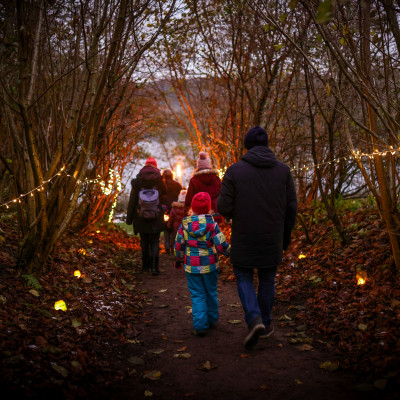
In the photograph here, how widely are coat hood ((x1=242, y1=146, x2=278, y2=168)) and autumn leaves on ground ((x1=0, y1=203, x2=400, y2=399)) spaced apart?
1919mm

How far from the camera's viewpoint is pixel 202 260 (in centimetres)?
448

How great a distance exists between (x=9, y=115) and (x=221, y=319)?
387cm

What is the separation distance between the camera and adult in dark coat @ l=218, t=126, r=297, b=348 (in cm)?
389

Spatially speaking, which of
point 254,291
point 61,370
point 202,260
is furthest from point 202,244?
point 61,370

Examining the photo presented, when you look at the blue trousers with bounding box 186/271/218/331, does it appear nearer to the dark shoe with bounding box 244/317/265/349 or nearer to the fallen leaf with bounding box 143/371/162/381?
the dark shoe with bounding box 244/317/265/349

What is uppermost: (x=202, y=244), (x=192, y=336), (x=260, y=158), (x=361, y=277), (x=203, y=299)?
(x=260, y=158)

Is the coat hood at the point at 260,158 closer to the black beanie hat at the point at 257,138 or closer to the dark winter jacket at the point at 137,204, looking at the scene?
the black beanie hat at the point at 257,138

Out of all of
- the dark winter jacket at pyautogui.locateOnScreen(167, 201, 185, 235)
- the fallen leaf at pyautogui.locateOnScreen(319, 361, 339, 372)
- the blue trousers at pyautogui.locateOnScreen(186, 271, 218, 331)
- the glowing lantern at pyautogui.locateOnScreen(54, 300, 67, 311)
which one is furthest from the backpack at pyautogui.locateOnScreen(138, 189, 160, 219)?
the fallen leaf at pyautogui.locateOnScreen(319, 361, 339, 372)

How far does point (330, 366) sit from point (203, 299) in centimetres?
163

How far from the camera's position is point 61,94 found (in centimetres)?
592

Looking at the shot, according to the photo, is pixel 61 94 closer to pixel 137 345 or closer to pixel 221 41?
pixel 137 345

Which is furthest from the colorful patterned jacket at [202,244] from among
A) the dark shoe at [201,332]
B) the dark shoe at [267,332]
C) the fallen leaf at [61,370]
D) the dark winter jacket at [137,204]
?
the dark winter jacket at [137,204]

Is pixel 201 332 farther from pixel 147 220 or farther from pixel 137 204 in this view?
pixel 137 204

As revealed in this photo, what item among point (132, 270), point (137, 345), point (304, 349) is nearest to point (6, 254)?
point (137, 345)
